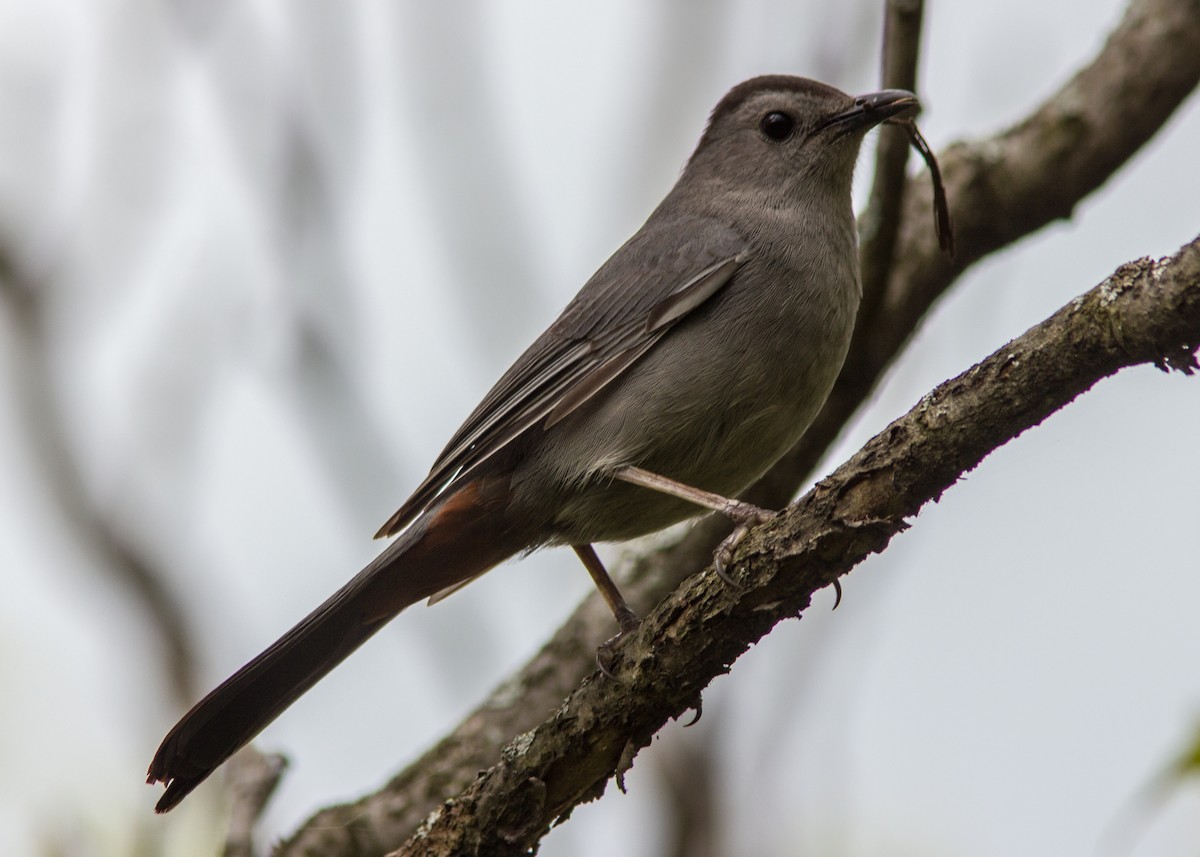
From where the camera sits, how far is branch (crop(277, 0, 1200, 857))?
4.61 metres

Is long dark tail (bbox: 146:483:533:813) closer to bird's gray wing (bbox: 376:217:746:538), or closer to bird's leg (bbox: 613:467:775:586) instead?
bird's gray wing (bbox: 376:217:746:538)

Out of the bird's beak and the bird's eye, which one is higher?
the bird's eye

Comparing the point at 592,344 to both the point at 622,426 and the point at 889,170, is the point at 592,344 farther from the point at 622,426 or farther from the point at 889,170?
the point at 889,170

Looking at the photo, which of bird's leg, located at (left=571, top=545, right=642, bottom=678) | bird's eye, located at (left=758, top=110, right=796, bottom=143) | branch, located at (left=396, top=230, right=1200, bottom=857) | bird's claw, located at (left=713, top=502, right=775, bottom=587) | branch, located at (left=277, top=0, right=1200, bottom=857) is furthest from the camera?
bird's eye, located at (left=758, top=110, right=796, bottom=143)

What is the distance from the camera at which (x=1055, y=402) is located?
2.66 meters

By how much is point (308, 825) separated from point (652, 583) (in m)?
1.57

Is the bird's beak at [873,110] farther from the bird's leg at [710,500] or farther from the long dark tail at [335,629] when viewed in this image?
the long dark tail at [335,629]

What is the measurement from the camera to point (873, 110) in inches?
177

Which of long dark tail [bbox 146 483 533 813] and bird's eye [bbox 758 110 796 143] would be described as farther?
bird's eye [bbox 758 110 796 143]

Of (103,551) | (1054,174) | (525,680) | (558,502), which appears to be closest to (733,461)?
(558,502)

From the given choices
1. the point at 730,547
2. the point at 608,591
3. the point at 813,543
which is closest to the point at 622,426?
the point at 608,591

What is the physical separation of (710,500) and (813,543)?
0.96 m

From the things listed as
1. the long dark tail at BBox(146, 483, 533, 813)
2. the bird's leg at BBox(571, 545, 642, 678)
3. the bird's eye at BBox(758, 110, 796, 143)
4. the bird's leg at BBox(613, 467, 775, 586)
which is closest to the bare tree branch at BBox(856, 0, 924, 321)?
the bird's eye at BBox(758, 110, 796, 143)

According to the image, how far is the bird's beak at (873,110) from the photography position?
14.2 ft
